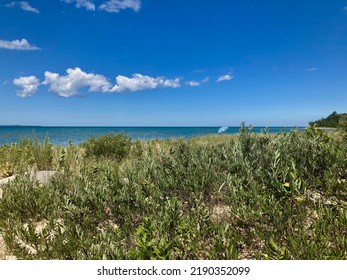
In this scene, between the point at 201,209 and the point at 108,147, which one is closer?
the point at 201,209

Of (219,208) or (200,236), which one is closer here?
(200,236)

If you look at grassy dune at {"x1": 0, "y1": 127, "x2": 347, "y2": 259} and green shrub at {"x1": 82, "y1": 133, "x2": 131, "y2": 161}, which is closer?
grassy dune at {"x1": 0, "y1": 127, "x2": 347, "y2": 259}

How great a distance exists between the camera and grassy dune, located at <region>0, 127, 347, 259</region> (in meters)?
3.47

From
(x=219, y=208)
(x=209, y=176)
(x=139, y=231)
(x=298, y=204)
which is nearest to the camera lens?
(x=139, y=231)

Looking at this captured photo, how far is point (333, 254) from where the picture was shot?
122 inches

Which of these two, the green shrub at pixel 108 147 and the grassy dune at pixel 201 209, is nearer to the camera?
the grassy dune at pixel 201 209

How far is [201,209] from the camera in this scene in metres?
4.13

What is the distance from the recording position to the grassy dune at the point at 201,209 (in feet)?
11.4
